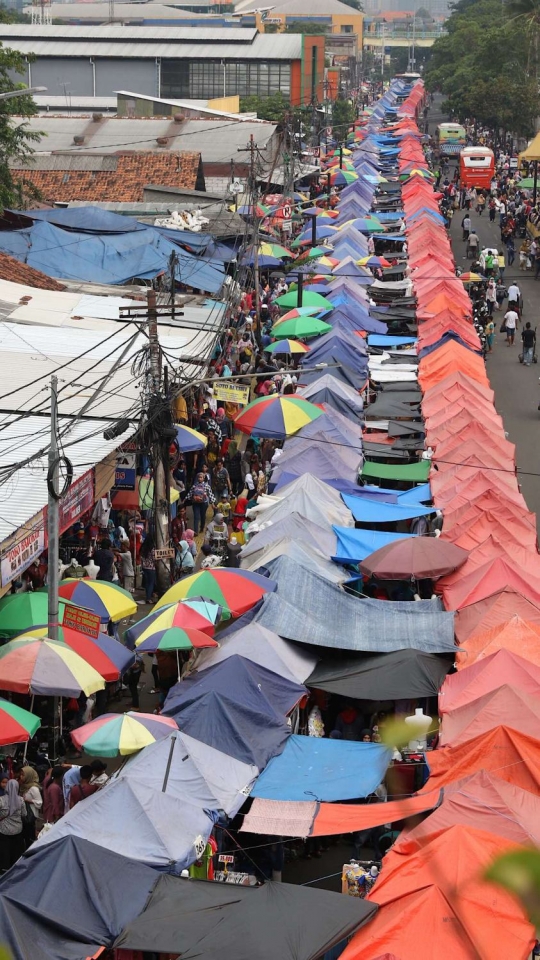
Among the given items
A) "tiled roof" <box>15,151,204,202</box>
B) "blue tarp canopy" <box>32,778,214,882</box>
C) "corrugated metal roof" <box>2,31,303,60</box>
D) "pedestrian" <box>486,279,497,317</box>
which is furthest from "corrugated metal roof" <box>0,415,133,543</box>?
"corrugated metal roof" <box>2,31,303,60</box>

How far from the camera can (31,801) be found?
41.3 feet

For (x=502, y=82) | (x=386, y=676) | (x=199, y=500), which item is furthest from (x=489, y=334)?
(x=502, y=82)

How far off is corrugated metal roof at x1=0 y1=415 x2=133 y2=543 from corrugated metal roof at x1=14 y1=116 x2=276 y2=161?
108ft

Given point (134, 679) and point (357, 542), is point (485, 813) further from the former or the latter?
point (357, 542)

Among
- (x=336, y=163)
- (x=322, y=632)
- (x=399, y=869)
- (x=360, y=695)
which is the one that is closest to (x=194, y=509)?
(x=322, y=632)

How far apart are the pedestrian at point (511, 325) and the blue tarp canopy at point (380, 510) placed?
17042 mm

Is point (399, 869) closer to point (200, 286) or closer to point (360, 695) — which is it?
point (360, 695)

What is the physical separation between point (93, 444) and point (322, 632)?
17.3ft

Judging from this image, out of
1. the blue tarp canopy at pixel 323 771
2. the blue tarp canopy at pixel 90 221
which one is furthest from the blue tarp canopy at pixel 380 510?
the blue tarp canopy at pixel 90 221

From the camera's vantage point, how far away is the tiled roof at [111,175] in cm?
4488

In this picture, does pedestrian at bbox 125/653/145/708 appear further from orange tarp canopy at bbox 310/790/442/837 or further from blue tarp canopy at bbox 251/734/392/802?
orange tarp canopy at bbox 310/790/442/837

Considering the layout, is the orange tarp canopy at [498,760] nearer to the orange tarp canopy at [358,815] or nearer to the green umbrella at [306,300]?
the orange tarp canopy at [358,815]

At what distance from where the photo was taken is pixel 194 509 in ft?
71.2

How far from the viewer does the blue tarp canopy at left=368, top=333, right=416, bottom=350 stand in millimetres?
31156
